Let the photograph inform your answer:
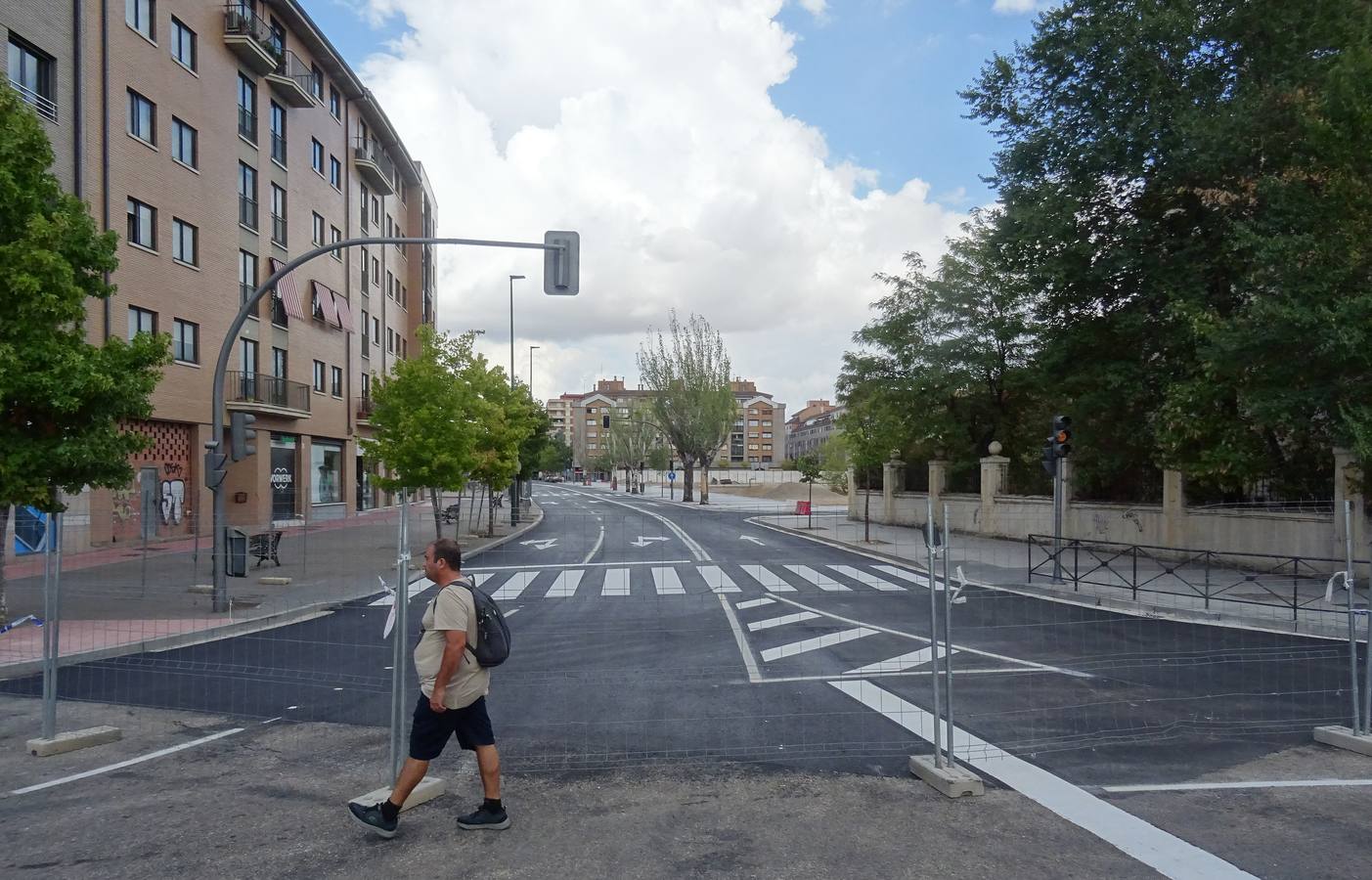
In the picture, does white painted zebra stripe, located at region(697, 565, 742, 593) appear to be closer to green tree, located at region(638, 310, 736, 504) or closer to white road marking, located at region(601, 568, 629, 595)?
white road marking, located at region(601, 568, 629, 595)

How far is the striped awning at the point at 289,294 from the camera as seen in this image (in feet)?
109

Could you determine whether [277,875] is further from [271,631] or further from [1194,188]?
[1194,188]

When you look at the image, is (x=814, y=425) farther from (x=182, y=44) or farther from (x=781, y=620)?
(x=781, y=620)

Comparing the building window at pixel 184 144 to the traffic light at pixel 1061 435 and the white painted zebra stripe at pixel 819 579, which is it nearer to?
the white painted zebra stripe at pixel 819 579

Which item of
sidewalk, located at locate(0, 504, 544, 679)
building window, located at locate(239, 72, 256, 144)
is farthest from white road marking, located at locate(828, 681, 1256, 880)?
building window, located at locate(239, 72, 256, 144)

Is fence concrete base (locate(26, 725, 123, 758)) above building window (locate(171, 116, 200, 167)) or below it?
below

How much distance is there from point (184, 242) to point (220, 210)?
2.19 meters

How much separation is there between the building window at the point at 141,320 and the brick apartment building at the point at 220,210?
5 cm

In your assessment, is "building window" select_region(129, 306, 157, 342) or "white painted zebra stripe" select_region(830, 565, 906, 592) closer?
"white painted zebra stripe" select_region(830, 565, 906, 592)

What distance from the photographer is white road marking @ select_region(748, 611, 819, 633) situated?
12.5 metres

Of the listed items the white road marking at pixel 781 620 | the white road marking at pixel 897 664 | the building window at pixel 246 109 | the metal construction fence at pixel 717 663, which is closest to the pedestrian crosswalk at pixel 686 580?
the metal construction fence at pixel 717 663

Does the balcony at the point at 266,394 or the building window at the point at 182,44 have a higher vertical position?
the building window at the point at 182,44

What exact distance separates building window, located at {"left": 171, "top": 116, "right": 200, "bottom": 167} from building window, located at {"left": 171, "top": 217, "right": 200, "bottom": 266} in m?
1.80

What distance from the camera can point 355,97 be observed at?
1694 inches
